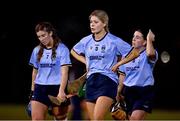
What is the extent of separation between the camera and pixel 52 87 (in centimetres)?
995

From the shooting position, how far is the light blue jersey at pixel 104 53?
9.27 m

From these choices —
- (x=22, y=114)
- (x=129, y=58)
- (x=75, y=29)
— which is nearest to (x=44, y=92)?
(x=129, y=58)

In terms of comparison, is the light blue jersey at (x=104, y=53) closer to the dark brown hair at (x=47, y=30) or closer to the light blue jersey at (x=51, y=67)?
the light blue jersey at (x=51, y=67)

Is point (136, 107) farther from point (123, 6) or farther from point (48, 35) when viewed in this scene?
point (123, 6)

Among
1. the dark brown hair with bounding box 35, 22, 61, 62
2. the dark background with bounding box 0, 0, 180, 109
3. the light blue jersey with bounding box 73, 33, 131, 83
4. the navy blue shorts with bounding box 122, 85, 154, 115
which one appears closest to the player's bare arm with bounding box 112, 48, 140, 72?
the light blue jersey with bounding box 73, 33, 131, 83

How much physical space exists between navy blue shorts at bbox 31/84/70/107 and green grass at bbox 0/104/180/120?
5.34m

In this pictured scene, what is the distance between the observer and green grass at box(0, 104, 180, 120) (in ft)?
50.9

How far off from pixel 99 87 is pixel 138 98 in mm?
1030

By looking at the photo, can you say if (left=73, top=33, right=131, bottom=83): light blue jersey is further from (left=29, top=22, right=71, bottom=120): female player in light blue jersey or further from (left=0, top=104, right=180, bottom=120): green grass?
(left=0, top=104, right=180, bottom=120): green grass

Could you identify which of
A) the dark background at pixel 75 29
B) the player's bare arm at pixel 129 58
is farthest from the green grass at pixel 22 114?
the player's bare arm at pixel 129 58

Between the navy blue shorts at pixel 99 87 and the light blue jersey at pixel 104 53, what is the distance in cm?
6

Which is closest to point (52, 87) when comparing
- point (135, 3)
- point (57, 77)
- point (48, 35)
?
point (57, 77)

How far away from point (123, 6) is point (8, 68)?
405 centimetres

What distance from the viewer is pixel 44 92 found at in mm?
9891
